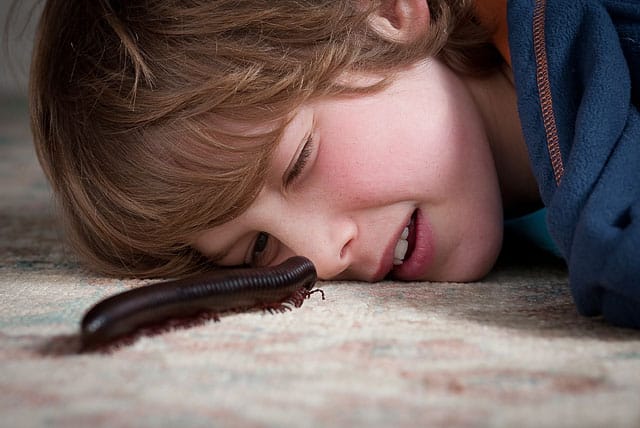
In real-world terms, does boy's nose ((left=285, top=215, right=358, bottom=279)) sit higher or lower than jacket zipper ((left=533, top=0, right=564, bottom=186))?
lower

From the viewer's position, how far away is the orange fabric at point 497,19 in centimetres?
146

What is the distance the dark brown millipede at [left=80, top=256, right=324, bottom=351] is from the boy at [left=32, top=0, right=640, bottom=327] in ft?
0.50

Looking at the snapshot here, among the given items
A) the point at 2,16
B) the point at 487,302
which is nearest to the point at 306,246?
the point at 487,302

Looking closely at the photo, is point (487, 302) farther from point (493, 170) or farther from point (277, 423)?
point (277, 423)

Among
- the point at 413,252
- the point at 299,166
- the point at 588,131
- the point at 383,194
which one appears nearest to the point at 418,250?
the point at 413,252

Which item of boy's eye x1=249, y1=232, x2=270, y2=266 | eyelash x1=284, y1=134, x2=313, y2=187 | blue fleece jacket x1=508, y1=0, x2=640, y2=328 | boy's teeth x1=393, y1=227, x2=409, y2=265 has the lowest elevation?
boy's eye x1=249, y1=232, x2=270, y2=266

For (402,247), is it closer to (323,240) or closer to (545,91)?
(323,240)

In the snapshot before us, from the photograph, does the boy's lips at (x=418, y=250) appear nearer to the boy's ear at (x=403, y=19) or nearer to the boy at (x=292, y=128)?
the boy at (x=292, y=128)

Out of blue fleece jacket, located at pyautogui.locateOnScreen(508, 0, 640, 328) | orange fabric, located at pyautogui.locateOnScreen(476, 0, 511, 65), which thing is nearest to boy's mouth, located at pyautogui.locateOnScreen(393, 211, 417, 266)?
blue fleece jacket, located at pyautogui.locateOnScreen(508, 0, 640, 328)

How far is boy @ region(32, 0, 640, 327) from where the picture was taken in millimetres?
1249

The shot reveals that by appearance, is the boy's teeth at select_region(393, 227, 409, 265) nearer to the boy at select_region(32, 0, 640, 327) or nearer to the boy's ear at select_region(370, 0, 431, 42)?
the boy at select_region(32, 0, 640, 327)

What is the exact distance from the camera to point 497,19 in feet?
4.88

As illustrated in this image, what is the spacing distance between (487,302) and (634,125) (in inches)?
12.7

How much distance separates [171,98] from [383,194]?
0.36 meters
